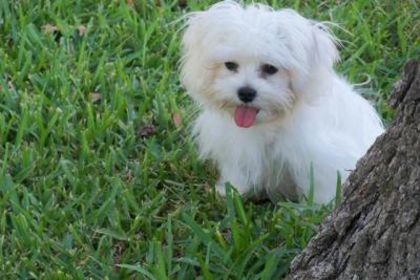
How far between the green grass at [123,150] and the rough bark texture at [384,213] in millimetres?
486

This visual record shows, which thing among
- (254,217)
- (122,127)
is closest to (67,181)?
(122,127)

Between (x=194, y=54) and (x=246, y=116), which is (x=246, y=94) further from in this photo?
(x=194, y=54)

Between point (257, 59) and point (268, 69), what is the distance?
7 cm

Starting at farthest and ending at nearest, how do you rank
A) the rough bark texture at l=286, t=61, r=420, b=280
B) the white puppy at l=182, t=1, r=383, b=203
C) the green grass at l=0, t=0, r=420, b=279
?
the white puppy at l=182, t=1, r=383, b=203 → the green grass at l=0, t=0, r=420, b=279 → the rough bark texture at l=286, t=61, r=420, b=280

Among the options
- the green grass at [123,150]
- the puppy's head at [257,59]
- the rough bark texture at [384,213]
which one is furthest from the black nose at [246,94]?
the rough bark texture at [384,213]

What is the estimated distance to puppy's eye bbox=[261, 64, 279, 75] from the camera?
12.5ft

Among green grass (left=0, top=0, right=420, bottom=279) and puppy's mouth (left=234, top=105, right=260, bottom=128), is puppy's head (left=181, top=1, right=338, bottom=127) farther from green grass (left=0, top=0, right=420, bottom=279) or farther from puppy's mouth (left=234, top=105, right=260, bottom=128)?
green grass (left=0, top=0, right=420, bottom=279)

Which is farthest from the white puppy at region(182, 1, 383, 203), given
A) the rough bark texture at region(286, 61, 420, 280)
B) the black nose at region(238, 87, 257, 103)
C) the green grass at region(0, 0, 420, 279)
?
the rough bark texture at region(286, 61, 420, 280)

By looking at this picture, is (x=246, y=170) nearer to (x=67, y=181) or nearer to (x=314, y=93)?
(x=314, y=93)

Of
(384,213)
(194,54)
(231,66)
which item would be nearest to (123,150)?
(194,54)

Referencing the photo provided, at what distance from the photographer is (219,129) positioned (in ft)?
13.4

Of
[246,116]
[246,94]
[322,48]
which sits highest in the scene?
[322,48]

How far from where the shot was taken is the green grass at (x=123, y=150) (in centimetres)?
367

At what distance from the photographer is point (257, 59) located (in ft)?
12.4
